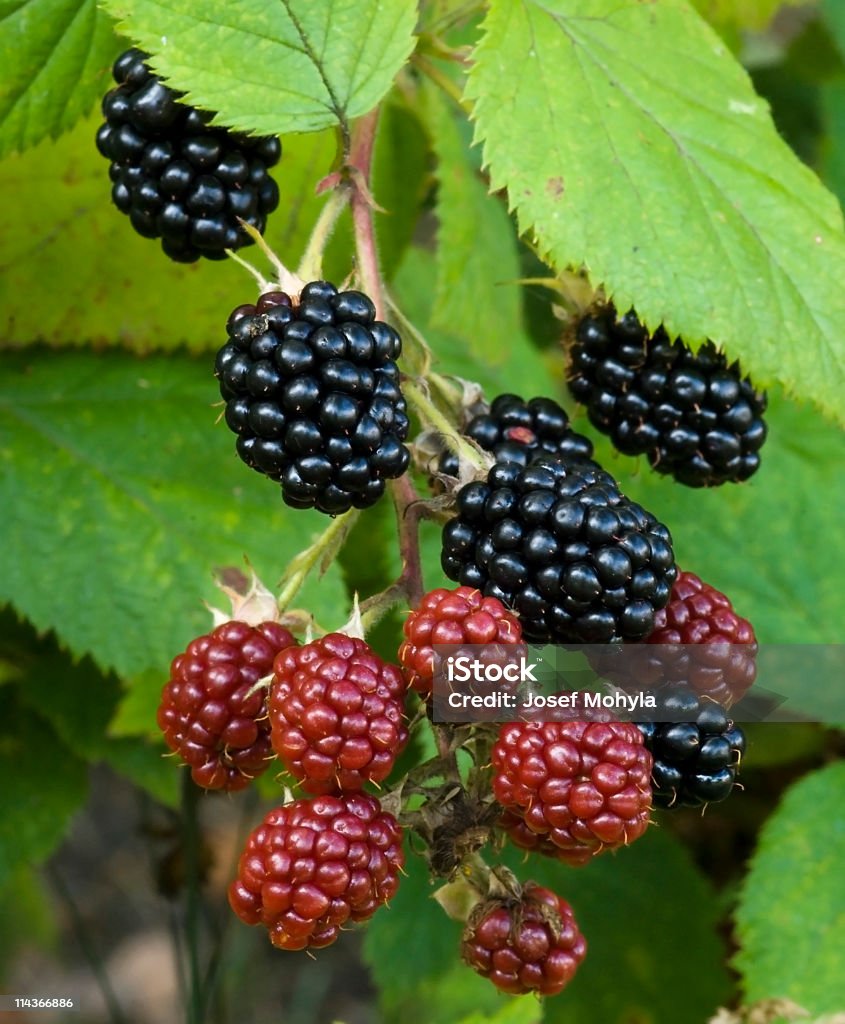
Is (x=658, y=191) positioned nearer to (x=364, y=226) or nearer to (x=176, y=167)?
(x=364, y=226)

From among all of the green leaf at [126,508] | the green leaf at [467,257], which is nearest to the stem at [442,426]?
the green leaf at [126,508]

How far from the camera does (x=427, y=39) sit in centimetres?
171

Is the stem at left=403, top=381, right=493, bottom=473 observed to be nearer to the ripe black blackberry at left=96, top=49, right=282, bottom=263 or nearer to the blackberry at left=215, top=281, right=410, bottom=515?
the blackberry at left=215, top=281, right=410, bottom=515

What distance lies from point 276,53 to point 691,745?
3.08 feet

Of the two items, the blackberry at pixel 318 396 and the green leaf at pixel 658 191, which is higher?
the green leaf at pixel 658 191

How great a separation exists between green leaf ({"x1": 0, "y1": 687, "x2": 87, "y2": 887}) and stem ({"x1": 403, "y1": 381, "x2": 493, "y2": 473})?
1376mm

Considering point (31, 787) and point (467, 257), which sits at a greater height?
point (467, 257)

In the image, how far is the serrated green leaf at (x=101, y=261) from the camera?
1895mm

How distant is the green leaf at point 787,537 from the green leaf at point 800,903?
1.01ft

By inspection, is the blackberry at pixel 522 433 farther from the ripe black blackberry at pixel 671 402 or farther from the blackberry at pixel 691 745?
the blackberry at pixel 691 745

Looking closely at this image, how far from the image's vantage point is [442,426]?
1.24 m

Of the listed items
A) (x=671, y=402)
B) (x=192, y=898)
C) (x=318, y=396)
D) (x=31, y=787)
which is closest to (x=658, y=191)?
(x=671, y=402)

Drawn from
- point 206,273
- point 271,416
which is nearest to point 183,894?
point 206,273

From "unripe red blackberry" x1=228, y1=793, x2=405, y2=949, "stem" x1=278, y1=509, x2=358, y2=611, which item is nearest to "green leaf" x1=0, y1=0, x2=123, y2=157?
"stem" x1=278, y1=509, x2=358, y2=611
